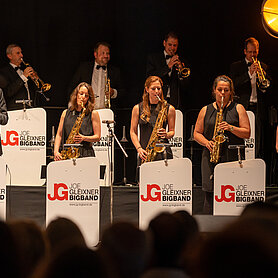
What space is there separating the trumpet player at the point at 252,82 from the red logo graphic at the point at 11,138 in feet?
9.38

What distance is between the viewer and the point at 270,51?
8.80 metres

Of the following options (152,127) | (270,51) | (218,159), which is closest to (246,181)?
(218,159)

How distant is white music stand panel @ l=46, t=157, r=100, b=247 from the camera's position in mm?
5684

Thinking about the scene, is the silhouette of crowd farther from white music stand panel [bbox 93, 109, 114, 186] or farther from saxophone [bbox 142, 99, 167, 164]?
white music stand panel [bbox 93, 109, 114, 186]

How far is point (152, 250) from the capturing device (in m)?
1.55

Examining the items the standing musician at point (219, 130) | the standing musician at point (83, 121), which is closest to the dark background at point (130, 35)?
the standing musician at point (83, 121)

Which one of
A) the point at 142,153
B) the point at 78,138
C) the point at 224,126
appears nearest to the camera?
the point at 224,126

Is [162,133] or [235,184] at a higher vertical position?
[162,133]

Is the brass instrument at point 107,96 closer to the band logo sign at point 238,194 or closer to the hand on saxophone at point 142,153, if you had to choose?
the hand on saxophone at point 142,153

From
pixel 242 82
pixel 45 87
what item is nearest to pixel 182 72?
pixel 242 82

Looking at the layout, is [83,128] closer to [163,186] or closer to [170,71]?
[163,186]

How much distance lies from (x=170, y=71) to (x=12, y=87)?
6.86 feet

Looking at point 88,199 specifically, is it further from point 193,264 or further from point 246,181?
point 193,264

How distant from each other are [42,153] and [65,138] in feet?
4.42
